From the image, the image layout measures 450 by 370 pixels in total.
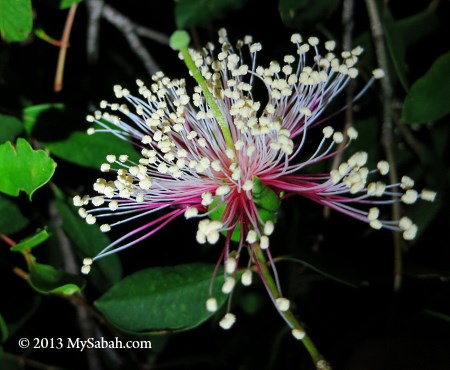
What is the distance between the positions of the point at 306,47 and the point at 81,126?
557 mm

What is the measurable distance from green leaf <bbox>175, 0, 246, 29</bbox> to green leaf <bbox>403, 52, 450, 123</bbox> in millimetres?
472

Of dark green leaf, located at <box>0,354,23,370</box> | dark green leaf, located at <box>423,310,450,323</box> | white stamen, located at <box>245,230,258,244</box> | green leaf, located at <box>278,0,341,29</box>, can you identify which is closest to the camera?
white stamen, located at <box>245,230,258,244</box>

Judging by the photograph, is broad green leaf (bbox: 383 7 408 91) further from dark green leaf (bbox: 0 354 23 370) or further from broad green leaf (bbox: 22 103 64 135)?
dark green leaf (bbox: 0 354 23 370)

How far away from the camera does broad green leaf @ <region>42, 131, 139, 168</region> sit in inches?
48.5

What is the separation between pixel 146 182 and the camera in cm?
100

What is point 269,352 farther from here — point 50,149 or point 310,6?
point 310,6

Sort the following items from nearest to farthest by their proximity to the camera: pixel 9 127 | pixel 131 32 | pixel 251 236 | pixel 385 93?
pixel 251 236 < pixel 9 127 < pixel 385 93 < pixel 131 32

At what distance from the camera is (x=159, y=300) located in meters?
1.11

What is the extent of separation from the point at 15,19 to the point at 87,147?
314 mm

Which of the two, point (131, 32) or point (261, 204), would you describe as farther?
point (131, 32)

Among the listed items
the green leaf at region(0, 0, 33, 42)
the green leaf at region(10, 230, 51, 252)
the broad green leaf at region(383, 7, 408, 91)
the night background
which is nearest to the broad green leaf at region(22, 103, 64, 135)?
the night background

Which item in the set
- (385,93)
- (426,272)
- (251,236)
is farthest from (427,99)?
(251,236)

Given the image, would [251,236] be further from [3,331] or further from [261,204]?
[3,331]

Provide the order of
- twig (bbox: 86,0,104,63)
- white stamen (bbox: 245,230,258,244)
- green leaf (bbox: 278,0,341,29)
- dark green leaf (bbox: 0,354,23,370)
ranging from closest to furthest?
white stamen (bbox: 245,230,258,244)
green leaf (bbox: 278,0,341,29)
dark green leaf (bbox: 0,354,23,370)
twig (bbox: 86,0,104,63)
